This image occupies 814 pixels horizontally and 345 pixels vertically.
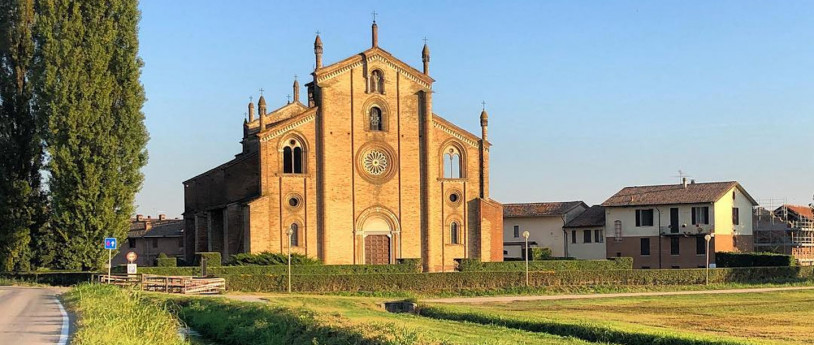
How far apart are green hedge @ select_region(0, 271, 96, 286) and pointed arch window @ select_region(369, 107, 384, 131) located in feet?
72.3

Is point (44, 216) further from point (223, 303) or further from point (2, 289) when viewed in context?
point (223, 303)

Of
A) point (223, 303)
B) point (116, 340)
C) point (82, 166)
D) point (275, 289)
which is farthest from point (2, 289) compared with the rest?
point (116, 340)

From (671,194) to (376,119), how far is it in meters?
27.9

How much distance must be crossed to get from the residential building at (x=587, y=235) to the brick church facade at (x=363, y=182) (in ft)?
63.1

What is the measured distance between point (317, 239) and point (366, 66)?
11.9m

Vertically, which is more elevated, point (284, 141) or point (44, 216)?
point (284, 141)

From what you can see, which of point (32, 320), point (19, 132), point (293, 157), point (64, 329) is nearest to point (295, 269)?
point (293, 157)

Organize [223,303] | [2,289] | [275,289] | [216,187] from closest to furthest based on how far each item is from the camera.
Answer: [223,303]
[2,289]
[275,289]
[216,187]

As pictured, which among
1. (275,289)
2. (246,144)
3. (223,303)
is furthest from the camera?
(246,144)

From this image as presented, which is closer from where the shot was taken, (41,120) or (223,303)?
(223,303)

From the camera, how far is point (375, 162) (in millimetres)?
60594

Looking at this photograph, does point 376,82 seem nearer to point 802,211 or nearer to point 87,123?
point 87,123

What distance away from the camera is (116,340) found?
62.1 ft

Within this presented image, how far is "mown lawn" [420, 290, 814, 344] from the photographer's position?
26922 millimetres
